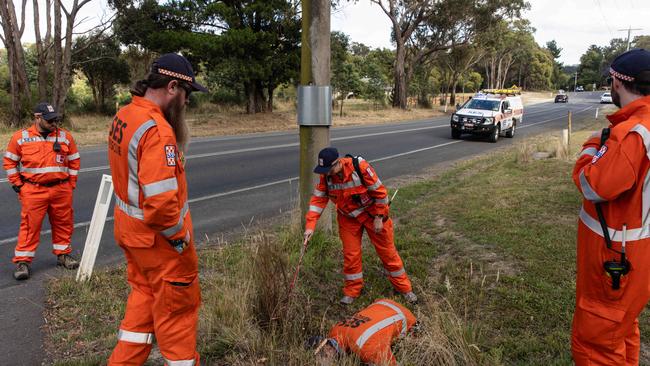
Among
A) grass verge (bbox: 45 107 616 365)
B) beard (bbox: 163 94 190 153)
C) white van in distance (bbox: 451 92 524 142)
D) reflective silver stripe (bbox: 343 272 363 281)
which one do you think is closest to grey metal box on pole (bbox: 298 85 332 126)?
grass verge (bbox: 45 107 616 365)

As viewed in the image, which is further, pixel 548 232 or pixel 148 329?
pixel 548 232

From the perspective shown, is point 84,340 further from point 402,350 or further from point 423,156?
point 423,156

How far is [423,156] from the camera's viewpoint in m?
14.6

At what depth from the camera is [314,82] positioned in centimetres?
559

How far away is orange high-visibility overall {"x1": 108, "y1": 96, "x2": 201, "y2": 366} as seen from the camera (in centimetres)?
235

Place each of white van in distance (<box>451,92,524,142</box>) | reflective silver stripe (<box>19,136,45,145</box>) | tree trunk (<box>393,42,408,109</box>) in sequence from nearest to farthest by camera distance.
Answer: reflective silver stripe (<box>19,136,45,145</box>)
white van in distance (<box>451,92,524,142</box>)
tree trunk (<box>393,42,408,109</box>)

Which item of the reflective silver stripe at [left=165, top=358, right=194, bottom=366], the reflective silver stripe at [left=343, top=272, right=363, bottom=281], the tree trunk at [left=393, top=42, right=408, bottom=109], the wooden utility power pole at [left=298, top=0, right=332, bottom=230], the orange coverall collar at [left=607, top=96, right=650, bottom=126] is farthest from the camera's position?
the tree trunk at [left=393, top=42, right=408, bottom=109]

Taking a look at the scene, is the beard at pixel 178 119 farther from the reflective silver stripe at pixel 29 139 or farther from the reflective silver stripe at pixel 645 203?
the reflective silver stripe at pixel 29 139

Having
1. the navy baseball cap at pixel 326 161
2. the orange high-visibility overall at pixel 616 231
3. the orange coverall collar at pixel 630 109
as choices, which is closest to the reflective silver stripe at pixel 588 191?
the orange high-visibility overall at pixel 616 231

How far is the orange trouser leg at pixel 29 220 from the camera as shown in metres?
4.87

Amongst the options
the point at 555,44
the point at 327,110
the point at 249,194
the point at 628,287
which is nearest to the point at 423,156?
the point at 249,194

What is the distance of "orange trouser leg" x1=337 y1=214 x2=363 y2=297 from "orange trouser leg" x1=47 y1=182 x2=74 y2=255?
2985 mm

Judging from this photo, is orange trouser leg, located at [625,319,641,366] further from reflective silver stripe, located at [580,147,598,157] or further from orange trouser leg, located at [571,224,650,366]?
reflective silver stripe, located at [580,147,598,157]

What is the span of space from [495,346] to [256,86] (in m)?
24.3
